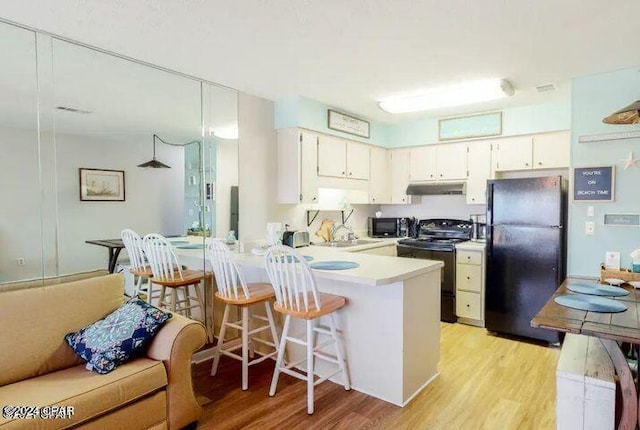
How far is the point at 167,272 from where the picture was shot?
2.98 meters

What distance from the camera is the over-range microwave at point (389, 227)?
5098mm

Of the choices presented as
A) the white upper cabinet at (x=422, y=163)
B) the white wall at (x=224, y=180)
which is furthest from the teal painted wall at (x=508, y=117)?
the white upper cabinet at (x=422, y=163)

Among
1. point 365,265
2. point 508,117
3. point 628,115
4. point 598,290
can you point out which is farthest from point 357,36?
point 508,117

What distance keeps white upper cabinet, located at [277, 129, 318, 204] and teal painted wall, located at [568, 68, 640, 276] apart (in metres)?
2.33

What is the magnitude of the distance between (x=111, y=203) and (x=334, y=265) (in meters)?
1.73

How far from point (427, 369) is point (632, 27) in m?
2.56

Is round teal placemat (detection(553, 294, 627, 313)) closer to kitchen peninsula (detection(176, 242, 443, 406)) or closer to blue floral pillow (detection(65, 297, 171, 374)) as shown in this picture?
kitchen peninsula (detection(176, 242, 443, 406))

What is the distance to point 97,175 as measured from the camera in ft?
8.82

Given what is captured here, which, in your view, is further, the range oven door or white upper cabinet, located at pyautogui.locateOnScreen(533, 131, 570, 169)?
the range oven door

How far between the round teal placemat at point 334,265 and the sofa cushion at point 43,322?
139cm

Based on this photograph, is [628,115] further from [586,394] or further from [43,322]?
[43,322]

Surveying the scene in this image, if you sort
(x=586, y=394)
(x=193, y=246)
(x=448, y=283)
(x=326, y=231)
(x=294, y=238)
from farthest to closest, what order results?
(x=326, y=231), (x=448, y=283), (x=294, y=238), (x=193, y=246), (x=586, y=394)

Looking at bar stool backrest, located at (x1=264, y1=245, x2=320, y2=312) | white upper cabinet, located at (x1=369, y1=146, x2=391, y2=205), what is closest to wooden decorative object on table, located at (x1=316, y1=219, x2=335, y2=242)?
white upper cabinet, located at (x1=369, y1=146, x2=391, y2=205)

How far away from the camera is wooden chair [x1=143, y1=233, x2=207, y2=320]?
2.97m
